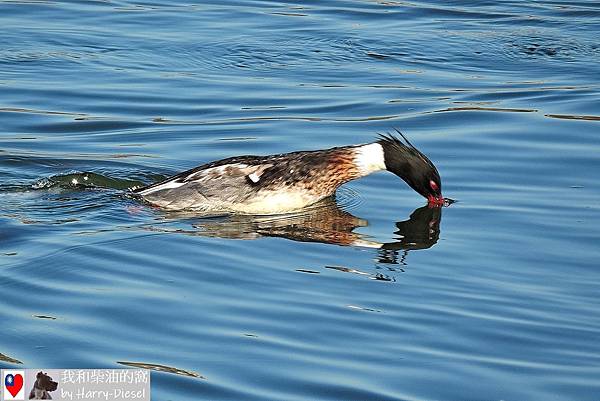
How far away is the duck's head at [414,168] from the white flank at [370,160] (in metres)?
0.05

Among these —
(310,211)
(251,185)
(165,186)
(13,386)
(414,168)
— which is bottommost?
(310,211)

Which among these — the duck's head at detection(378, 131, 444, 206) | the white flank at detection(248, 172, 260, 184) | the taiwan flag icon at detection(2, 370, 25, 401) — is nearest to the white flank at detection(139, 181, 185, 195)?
the white flank at detection(248, 172, 260, 184)

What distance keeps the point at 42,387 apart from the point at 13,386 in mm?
154

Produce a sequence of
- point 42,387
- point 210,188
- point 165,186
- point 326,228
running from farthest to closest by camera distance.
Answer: point 165,186, point 210,188, point 326,228, point 42,387

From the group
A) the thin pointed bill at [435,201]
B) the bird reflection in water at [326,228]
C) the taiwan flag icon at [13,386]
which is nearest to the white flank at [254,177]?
the bird reflection in water at [326,228]

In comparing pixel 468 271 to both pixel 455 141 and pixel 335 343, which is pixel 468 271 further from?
pixel 455 141

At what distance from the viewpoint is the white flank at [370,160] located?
12.5 m

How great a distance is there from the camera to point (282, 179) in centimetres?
1212

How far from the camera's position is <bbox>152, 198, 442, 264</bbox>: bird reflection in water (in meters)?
11.2

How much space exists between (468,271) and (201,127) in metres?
5.56

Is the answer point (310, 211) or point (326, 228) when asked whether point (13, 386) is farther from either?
point (310, 211)

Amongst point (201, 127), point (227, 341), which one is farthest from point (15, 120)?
point (227, 341)

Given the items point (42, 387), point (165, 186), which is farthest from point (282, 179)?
point (42, 387)

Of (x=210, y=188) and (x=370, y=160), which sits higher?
(x=370, y=160)
